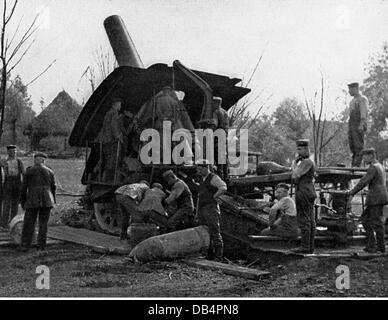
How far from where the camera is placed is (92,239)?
1098cm

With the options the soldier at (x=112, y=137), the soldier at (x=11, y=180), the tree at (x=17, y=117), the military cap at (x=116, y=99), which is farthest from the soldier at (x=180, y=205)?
the tree at (x=17, y=117)

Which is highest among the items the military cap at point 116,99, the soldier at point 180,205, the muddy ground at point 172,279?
the military cap at point 116,99

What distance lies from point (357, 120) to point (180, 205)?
439 centimetres

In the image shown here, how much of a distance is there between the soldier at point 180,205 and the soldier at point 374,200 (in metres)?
2.94

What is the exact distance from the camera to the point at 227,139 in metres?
12.0

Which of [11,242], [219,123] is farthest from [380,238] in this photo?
[11,242]

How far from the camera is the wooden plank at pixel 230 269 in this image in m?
7.58

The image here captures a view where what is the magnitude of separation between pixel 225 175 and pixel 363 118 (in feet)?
10.4

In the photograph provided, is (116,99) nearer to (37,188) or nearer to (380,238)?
(37,188)

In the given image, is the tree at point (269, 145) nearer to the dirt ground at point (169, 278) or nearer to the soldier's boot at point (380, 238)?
the soldier's boot at point (380, 238)

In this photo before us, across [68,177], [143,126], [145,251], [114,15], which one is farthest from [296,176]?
[68,177]

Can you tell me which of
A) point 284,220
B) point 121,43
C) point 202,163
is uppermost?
point 121,43

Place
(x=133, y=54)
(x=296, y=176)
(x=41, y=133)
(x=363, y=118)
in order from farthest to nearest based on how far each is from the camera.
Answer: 1. (x=41, y=133)
2. (x=133, y=54)
3. (x=363, y=118)
4. (x=296, y=176)
